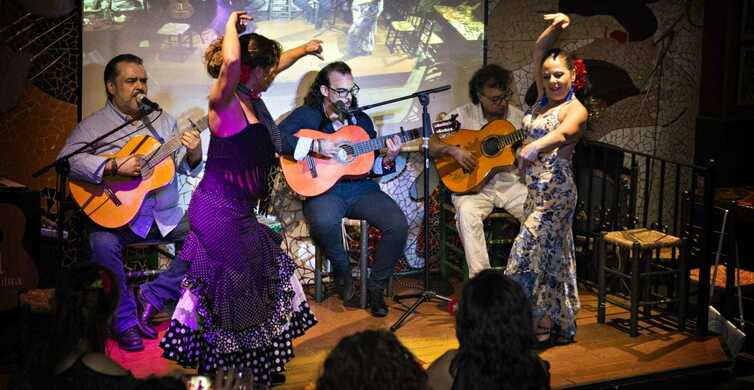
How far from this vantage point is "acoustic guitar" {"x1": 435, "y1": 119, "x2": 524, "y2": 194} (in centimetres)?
628

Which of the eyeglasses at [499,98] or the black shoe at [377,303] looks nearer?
the black shoe at [377,303]

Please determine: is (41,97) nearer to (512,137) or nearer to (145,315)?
(145,315)

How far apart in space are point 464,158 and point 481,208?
344 mm

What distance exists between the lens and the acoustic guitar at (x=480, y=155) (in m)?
6.28

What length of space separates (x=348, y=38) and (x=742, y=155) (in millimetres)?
3335

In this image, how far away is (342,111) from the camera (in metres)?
6.17

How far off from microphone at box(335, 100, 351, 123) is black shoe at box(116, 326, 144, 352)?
1886 millimetres

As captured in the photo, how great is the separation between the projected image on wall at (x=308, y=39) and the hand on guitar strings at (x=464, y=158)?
2.40ft

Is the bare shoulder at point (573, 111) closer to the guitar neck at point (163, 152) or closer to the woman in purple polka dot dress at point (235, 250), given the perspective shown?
the woman in purple polka dot dress at point (235, 250)

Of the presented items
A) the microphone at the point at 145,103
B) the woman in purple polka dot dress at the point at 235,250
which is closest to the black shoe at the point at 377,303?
the woman in purple polka dot dress at the point at 235,250

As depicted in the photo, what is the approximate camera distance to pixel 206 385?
3.80 metres

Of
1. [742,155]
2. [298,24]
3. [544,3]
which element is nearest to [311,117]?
[298,24]

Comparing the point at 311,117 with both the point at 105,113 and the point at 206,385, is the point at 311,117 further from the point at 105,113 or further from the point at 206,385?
the point at 206,385

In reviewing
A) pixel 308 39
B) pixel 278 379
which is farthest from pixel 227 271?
pixel 308 39
